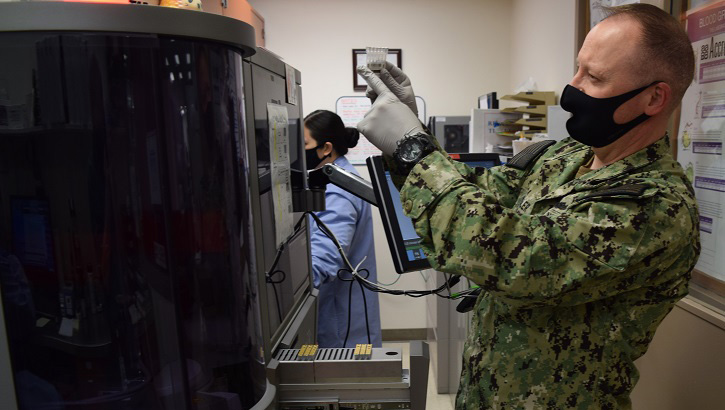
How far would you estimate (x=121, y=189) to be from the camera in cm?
59

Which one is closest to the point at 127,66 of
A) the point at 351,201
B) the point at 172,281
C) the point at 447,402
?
→ the point at 172,281

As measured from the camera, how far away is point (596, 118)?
0.90 metres

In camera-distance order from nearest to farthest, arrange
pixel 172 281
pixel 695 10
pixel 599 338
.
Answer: pixel 172 281 → pixel 599 338 → pixel 695 10

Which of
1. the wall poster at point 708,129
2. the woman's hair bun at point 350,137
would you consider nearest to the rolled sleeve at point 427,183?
the wall poster at point 708,129

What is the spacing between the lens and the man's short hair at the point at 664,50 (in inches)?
33.2

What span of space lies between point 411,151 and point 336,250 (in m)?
0.92

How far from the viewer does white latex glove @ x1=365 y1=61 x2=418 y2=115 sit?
39.1 inches

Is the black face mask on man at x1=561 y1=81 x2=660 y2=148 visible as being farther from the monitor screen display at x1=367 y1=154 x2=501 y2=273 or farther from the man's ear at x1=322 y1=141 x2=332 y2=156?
the man's ear at x1=322 y1=141 x2=332 y2=156

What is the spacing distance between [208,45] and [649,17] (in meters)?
0.73

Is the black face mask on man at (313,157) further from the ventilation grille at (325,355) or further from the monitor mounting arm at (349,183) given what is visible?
the ventilation grille at (325,355)

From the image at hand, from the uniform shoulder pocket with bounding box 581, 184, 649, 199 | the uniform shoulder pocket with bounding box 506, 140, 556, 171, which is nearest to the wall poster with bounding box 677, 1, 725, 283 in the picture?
the uniform shoulder pocket with bounding box 506, 140, 556, 171

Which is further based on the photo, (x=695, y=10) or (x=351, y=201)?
(x=351, y=201)

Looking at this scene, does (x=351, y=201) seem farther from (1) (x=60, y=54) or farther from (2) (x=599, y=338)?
(1) (x=60, y=54)

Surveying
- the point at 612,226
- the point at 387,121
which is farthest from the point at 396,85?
the point at 612,226
